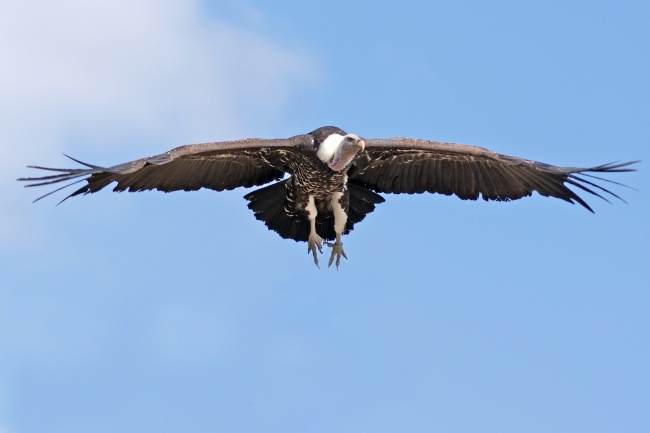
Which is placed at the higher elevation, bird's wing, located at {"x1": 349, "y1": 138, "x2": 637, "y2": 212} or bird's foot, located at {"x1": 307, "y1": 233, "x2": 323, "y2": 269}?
bird's wing, located at {"x1": 349, "y1": 138, "x2": 637, "y2": 212}

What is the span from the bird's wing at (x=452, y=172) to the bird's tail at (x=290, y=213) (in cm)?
22

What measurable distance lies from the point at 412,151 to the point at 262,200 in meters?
1.88

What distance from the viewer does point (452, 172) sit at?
16.0 m

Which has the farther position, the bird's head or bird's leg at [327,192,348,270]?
bird's leg at [327,192,348,270]

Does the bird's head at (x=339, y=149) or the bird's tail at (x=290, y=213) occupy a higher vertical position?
the bird's head at (x=339, y=149)

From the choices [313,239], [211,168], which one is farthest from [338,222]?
[211,168]

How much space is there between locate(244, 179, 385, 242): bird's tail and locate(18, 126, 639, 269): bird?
0.04 ft

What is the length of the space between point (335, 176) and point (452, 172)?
158 cm

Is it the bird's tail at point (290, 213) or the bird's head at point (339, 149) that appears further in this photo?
the bird's tail at point (290, 213)

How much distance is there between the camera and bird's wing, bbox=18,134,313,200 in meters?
14.4

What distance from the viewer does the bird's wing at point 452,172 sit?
15.6 meters

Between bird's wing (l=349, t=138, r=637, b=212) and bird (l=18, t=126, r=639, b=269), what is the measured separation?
12 mm

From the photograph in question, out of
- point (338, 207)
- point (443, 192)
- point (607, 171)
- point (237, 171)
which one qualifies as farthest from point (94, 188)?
point (607, 171)

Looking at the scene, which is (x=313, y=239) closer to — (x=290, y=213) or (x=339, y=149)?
(x=290, y=213)
